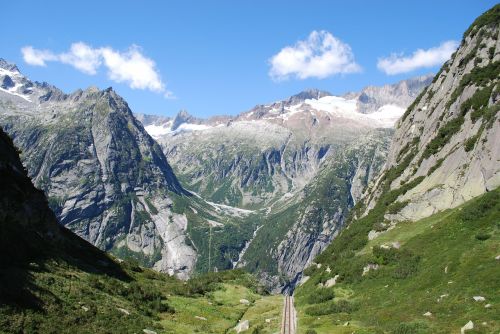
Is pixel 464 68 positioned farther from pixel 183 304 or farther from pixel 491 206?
pixel 183 304

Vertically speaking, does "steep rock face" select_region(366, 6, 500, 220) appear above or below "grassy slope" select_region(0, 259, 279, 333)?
above

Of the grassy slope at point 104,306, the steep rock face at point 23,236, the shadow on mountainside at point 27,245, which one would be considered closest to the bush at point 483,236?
the grassy slope at point 104,306

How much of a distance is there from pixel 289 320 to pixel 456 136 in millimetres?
42128

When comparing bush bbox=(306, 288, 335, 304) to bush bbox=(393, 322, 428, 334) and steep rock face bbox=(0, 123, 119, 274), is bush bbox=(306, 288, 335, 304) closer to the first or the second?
bush bbox=(393, 322, 428, 334)

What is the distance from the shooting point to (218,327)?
43469 mm

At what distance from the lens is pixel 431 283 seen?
39438 millimetres

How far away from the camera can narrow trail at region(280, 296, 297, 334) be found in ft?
136

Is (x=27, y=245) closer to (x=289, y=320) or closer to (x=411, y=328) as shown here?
(x=289, y=320)

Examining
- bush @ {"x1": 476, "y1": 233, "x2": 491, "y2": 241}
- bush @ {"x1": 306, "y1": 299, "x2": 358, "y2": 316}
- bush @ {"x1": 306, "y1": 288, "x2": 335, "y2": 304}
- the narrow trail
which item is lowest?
the narrow trail

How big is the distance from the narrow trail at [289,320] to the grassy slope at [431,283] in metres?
0.89

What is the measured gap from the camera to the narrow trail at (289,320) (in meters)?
41.5

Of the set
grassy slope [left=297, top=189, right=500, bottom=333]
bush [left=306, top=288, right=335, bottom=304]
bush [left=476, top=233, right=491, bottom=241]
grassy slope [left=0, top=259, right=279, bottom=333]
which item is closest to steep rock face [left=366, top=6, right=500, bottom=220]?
grassy slope [left=297, top=189, right=500, bottom=333]

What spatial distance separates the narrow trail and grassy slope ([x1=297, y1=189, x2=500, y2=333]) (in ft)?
2.92

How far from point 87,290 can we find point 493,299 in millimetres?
31684
